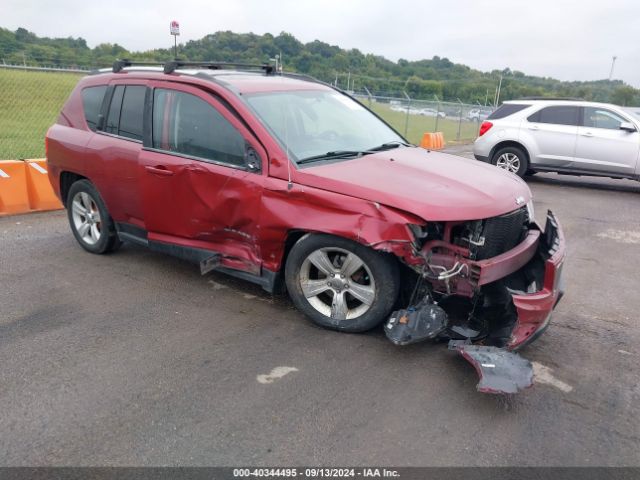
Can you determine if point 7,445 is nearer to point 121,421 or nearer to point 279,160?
point 121,421

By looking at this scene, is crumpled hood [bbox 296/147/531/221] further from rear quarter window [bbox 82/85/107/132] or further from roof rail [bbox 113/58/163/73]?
rear quarter window [bbox 82/85/107/132]

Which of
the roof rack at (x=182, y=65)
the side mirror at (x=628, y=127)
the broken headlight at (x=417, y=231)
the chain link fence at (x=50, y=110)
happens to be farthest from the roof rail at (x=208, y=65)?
the chain link fence at (x=50, y=110)

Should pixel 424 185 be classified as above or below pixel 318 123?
below

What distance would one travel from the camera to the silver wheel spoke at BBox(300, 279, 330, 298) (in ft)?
13.2

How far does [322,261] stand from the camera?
395cm

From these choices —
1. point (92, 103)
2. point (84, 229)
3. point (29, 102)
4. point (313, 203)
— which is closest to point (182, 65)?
point (92, 103)

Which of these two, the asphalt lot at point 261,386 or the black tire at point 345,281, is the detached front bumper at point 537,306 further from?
the black tire at point 345,281

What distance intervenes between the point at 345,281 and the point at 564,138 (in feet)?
28.7

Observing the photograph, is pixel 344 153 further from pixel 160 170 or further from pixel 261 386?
pixel 261 386

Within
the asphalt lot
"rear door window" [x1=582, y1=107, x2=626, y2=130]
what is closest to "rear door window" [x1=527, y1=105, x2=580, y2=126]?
"rear door window" [x1=582, y1=107, x2=626, y2=130]

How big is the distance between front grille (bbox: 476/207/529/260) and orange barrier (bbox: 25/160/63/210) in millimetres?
6288

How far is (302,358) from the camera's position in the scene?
12.1 ft

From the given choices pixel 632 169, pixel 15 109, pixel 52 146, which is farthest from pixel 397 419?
pixel 15 109

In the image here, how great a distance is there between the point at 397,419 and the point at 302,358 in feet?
2.85
